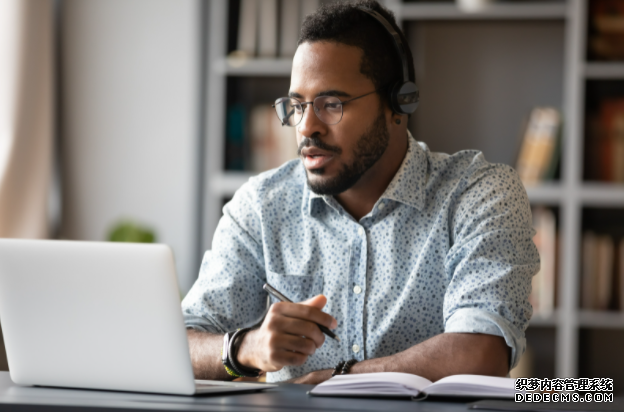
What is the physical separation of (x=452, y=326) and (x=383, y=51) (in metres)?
0.62

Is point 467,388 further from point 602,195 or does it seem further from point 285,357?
point 602,195

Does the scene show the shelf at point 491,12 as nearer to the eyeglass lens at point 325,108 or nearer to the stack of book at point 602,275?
the stack of book at point 602,275

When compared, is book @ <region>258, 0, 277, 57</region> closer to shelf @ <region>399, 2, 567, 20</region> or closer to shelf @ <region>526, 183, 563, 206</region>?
shelf @ <region>399, 2, 567, 20</region>

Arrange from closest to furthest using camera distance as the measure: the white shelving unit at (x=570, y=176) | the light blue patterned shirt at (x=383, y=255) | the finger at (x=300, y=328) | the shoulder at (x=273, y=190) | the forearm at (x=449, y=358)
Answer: the finger at (x=300, y=328) < the forearm at (x=449, y=358) < the light blue patterned shirt at (x=383, y=255) < the shoulder at (x=273, y=190) < the white shelving unit at (x=570, y=176)

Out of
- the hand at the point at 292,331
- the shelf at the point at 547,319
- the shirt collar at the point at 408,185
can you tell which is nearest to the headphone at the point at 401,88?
the shirt collar at the point at 408,185

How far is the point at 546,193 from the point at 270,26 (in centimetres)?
119

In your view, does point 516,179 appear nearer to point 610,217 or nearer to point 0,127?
point 610,217

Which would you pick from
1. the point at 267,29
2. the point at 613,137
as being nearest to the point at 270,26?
the point at 267,29

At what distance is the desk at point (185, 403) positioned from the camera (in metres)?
0.80

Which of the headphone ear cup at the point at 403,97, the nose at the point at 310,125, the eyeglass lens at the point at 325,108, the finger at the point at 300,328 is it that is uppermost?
the headphone ear cup at the point at 403,97

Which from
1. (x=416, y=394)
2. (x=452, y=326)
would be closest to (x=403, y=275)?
(x=452, y=326)

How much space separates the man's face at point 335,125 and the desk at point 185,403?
61cm

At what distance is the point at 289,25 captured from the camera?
104 inches

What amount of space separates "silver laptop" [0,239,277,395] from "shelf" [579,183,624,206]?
190 cm
